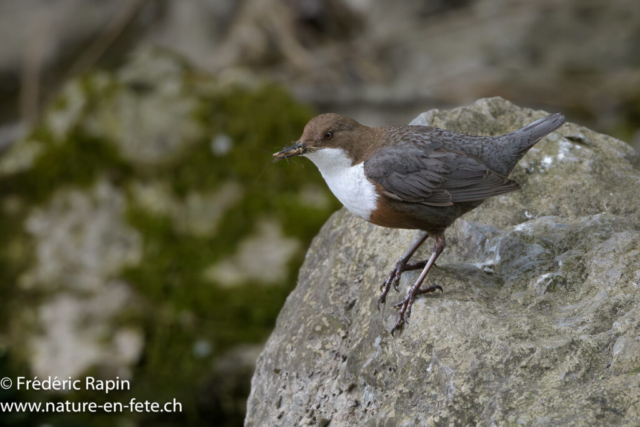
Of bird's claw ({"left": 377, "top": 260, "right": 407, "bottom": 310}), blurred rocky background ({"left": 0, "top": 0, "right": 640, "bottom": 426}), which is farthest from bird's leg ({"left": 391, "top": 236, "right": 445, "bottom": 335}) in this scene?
blurred rocky background ({"left": 0, "top": 0, "right": 640, "bottom": 426})

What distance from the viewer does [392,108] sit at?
816 centimetres

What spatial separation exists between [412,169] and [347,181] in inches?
11.0

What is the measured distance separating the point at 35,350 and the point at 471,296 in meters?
3.62

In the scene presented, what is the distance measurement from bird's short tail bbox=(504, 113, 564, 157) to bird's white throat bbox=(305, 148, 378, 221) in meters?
0.68

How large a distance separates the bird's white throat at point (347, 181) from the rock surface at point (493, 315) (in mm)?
358

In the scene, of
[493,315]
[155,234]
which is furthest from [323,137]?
[155,234]

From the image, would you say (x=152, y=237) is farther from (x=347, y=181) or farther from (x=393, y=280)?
(x=393, y=280)

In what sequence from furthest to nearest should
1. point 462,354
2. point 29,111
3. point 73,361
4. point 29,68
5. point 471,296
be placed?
point 29,68 < point 29,111 < point 73,361 < point 471,296 < point 462,354

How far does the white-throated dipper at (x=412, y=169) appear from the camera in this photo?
2.69 metres

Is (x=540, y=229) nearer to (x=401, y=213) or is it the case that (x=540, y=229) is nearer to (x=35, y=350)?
(x=401, y=213)

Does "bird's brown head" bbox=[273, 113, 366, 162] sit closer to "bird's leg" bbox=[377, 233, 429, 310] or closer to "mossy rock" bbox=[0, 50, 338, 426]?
"bird's leg" bbox=[377, 233, 429, 310]

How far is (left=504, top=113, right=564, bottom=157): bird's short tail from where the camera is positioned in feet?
9.27

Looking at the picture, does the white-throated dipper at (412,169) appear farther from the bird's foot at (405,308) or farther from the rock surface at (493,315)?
the rock surface at (493,315)

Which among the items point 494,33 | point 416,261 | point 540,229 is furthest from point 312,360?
point 494,33
